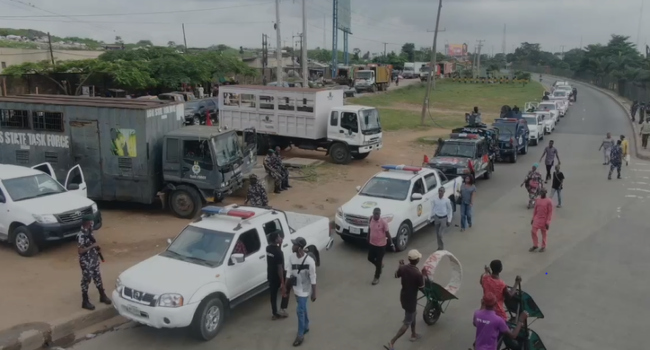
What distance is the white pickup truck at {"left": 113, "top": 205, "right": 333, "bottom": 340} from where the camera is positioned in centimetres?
797

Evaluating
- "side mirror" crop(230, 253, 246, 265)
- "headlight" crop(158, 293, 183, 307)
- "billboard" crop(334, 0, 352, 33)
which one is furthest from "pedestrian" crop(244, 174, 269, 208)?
"billboard" crop(334, 0, 352, 33)

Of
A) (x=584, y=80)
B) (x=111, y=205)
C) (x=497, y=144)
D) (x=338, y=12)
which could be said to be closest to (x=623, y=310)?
(x=111, y=205)

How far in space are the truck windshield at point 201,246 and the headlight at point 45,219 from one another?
3.76 metres

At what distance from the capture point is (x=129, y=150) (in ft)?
47.4

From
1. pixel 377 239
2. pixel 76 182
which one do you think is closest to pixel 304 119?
pixel 76 182

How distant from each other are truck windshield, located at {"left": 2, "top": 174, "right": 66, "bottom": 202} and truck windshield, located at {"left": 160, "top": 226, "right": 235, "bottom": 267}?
4816 millimetres

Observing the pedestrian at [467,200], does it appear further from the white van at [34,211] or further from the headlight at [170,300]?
the white van at [34,211]

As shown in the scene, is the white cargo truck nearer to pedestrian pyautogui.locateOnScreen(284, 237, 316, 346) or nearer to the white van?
the white van

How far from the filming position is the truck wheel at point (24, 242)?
11545mm

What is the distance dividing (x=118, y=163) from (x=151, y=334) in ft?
23.1

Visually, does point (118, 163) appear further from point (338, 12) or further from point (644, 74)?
point (338, 12)

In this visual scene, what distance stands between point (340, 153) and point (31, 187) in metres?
12.5

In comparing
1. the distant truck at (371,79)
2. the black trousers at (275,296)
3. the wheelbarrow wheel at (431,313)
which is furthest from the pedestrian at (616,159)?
the distant truck at (371,79)

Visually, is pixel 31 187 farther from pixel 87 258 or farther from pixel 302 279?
pixel 302 279
